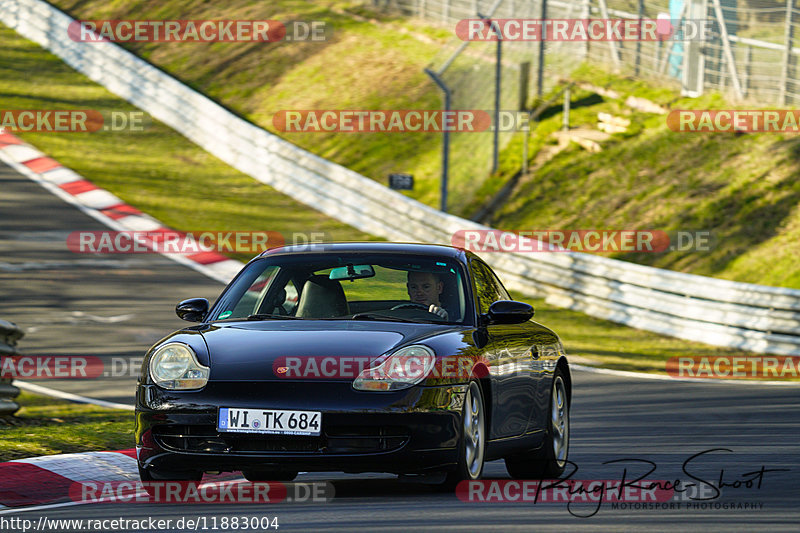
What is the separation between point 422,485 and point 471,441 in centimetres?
60

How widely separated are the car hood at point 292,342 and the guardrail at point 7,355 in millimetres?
3391

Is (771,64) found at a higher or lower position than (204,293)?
higher

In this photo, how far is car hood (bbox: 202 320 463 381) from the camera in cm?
670

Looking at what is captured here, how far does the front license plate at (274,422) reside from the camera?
6508 mm

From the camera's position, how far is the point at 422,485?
7465mm

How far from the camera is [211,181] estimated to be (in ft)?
85.2

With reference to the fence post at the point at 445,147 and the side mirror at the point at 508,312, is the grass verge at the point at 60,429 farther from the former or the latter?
the fence post at the point at 445,147

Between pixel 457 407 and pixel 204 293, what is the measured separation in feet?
37.5

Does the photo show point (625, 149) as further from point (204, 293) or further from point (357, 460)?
point (357, 460)

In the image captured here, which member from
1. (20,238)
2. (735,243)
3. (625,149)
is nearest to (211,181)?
(20,238)
